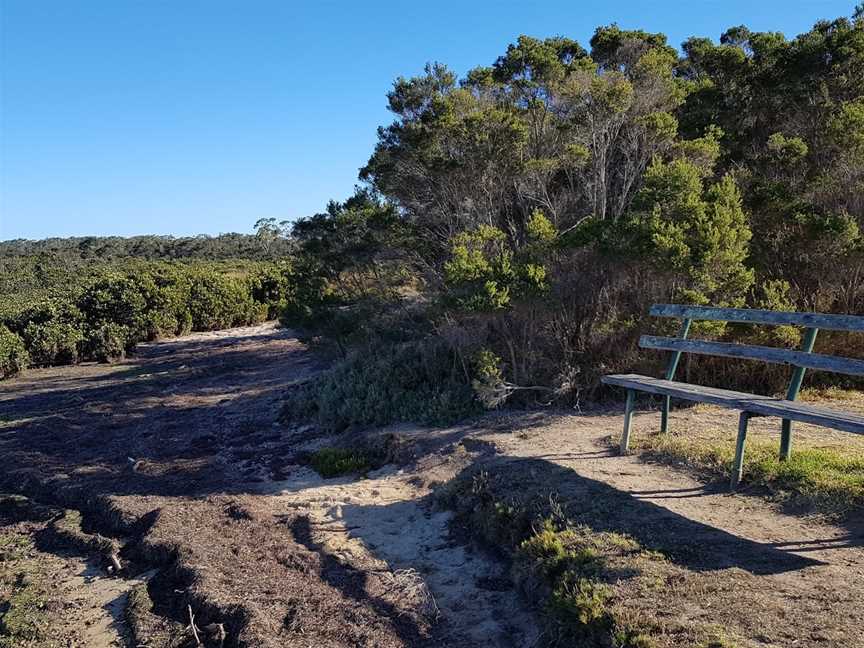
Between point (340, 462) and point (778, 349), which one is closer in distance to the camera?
point (778, 349)

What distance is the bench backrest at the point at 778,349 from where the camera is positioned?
4523 millimetres

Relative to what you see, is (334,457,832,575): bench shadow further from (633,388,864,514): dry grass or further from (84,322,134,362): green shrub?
(84,322,134,362): green shrub

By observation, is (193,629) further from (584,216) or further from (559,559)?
(584,216)

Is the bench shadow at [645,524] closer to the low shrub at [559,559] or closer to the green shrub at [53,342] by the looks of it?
the low shrub at [559,559]

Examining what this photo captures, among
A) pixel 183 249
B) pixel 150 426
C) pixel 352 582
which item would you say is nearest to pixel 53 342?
pixel 150 426

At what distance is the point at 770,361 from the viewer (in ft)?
17.8

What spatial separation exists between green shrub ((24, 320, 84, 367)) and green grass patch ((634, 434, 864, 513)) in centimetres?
2051

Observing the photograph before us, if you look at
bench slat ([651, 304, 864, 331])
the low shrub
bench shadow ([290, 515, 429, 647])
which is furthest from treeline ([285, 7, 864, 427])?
bench shadow ([290, 515, 429, 647])

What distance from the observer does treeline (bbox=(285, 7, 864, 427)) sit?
7895 millimetres

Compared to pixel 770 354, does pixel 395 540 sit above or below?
below

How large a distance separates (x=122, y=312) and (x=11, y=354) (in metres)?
4.33

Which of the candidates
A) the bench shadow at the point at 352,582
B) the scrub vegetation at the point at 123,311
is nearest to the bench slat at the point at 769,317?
the bench shadow at the point at 352,582

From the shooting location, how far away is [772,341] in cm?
781

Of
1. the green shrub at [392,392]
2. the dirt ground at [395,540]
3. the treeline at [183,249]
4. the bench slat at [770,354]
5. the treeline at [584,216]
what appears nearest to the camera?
the dirt ground at [395,540]
